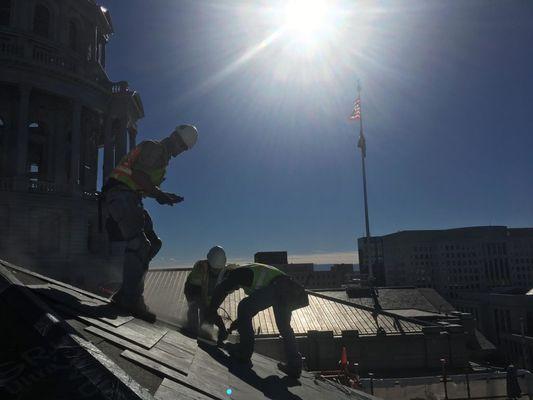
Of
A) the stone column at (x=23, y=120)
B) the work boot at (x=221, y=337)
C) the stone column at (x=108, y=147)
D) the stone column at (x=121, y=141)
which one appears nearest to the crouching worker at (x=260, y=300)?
the work boot at (x=221, y=337)

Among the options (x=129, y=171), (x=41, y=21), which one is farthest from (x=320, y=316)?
(x=41, y=21)

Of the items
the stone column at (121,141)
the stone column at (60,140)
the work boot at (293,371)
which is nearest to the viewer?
the work boot at (293,371)

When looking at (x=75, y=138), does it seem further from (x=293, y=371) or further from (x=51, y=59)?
(x=293, y=371)

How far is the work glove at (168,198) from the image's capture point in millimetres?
6023

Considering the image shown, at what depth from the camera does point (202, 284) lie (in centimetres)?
745

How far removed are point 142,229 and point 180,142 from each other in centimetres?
140

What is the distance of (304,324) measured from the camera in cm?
2564

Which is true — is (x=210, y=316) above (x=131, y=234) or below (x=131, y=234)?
below

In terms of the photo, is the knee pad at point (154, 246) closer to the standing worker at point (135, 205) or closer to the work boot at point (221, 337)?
the standing worker at point (135, 205)

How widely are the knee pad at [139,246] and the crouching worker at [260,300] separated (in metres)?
1.12

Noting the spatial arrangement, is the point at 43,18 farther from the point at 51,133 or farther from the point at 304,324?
the point at 304,324

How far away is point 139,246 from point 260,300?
180cm

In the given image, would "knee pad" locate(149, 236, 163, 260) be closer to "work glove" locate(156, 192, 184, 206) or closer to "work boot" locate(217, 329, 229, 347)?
"work glove" locate(156, 192, 184, 206)

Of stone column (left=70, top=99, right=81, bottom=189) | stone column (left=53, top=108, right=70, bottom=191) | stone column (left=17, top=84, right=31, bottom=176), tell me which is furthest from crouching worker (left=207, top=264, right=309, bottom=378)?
stone column (left=53, top=108, right=70, bottom=191)
